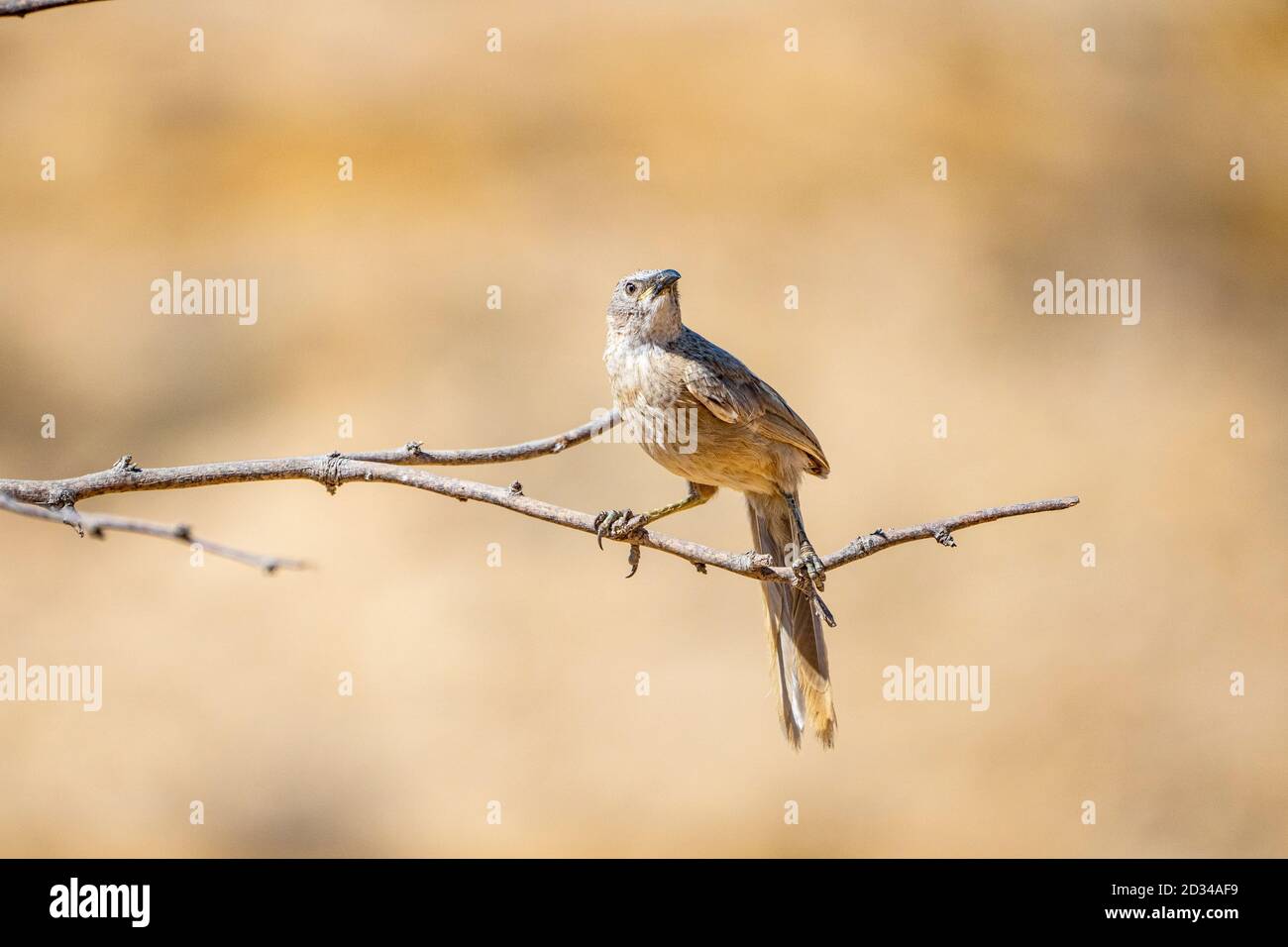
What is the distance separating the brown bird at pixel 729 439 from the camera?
5.45 m

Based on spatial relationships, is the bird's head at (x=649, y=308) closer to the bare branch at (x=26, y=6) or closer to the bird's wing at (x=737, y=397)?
the bird's wing at (x=737, y=397)

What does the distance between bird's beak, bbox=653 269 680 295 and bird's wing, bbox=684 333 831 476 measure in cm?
30

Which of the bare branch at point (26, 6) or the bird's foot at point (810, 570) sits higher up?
the bare branch at point (26, 6)

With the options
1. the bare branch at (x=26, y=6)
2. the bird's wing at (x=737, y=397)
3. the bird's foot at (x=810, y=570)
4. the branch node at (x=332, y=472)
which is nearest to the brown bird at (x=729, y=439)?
the bird's wing at (x=737, y=397)

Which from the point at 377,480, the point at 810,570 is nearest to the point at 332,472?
the point at 377,480

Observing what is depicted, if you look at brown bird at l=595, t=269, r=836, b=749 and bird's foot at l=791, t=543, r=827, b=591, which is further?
brown bird at l=595, t=269, r=836, b=749

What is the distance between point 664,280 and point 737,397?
66 cm

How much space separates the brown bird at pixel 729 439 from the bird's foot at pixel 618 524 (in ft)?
0.21

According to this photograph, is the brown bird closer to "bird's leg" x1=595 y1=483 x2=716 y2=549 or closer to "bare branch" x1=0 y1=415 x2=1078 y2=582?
"bird's leg" x1=595 y1=483 x2=716 y2=549

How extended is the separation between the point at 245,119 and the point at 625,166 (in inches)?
191

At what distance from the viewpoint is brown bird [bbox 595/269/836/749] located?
5445 millimetres

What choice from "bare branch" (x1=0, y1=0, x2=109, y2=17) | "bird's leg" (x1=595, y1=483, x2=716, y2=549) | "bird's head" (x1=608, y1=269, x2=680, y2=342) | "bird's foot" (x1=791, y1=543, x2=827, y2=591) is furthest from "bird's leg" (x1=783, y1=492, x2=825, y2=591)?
"bare branch" (x1=0, y1=0, x2=109, y2=17)

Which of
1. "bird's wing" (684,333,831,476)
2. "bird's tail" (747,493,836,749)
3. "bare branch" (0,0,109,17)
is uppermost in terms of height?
"bare branch" (0,0,109,17)

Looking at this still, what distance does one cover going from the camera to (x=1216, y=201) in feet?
53.2
